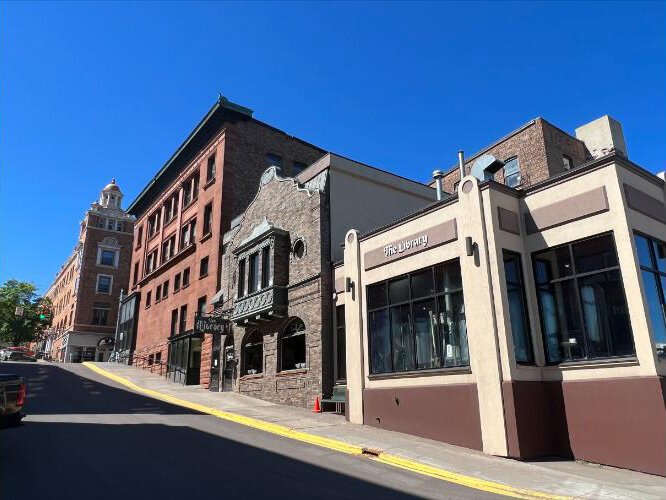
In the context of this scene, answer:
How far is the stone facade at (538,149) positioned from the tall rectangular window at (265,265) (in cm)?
1302

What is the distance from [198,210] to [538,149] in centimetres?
2180

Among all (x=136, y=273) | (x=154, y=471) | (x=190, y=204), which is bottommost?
(x=154, y=471)

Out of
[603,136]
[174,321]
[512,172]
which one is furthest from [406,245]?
[174,321]

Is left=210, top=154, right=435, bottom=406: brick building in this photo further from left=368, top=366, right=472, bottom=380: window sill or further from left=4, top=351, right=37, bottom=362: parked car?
left=4, top=351, right=37, bottom=362: parked car

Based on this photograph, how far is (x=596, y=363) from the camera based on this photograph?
422 inches

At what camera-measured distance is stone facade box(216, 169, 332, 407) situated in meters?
18.7

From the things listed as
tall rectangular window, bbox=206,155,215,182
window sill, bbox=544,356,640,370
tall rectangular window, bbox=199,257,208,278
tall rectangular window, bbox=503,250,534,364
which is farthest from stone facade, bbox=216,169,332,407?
tall rectangular window, bbox=206,155,215,182

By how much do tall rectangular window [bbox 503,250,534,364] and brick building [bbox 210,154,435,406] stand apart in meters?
7.57

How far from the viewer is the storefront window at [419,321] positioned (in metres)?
13.2

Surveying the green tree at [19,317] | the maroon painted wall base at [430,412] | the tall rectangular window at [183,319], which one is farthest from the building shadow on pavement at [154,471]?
the green tree at [19,317]

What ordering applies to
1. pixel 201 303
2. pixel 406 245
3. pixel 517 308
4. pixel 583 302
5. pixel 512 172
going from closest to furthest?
pixel 583 302
pixel 517 308
pixel 406 245
pixel 512 172
pixel 201 303

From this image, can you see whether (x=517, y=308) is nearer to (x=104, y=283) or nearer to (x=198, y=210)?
(x=198, y=210)

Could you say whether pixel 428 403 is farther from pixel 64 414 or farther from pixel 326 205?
pixel 64 414

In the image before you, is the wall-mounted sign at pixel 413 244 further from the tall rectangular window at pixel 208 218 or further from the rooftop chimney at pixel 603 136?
the tall rectangular window at pixel 208 218
